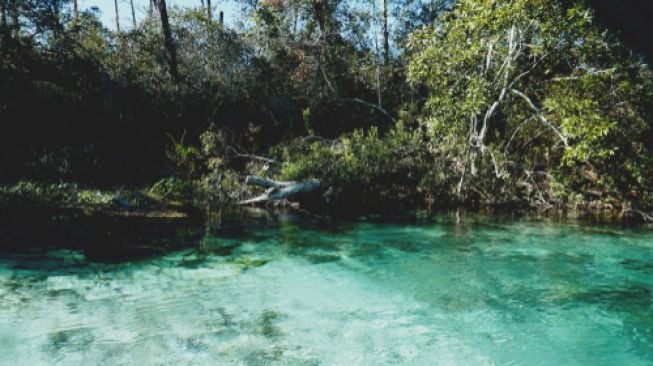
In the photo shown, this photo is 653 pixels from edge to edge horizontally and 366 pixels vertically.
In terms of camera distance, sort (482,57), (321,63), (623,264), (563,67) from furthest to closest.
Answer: (321,63), (563,67), (482,57), (623,264)

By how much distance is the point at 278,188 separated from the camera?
464 inches

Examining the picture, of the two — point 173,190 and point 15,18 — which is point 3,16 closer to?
point 15,18

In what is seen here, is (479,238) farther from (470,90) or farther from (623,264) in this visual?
Result: (470,90)

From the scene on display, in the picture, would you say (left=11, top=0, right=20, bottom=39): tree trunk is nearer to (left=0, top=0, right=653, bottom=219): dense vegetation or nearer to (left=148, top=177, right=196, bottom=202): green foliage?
(left=0, top=0, right=653, bottom=219): dense vegetation

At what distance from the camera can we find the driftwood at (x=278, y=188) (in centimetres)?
1165

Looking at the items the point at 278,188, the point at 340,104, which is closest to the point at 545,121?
the point at 278,188

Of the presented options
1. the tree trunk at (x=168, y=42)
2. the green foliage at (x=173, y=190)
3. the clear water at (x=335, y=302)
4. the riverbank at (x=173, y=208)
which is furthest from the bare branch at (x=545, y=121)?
the tree trunk at (x=168, y=42)

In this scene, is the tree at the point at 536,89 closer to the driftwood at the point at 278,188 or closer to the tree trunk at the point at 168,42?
the driftwood at the point at 278,188

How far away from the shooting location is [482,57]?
11.0 metres

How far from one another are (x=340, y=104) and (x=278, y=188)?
5.43m

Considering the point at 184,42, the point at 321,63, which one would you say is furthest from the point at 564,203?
the point at 184,42

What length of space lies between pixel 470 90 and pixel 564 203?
3.53m

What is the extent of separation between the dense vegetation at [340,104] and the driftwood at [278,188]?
0.35 m

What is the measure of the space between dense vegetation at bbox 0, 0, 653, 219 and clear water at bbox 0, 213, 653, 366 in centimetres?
288
